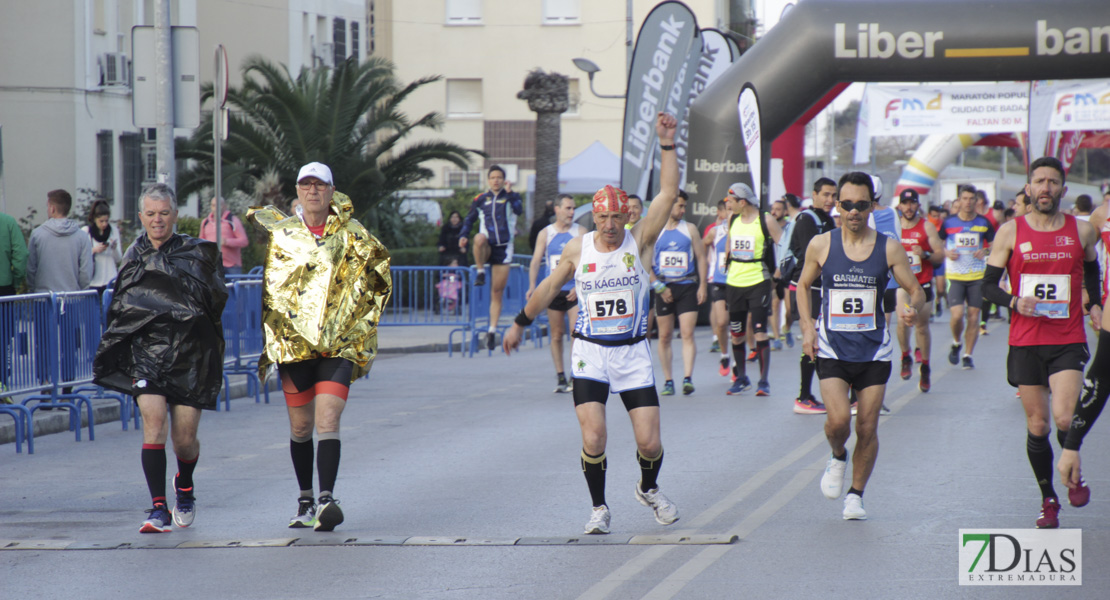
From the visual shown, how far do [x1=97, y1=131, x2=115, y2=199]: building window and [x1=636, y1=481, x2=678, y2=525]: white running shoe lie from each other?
24067mm

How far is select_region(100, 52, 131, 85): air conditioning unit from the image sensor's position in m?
28.7

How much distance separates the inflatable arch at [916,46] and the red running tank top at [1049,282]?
39.4 ft

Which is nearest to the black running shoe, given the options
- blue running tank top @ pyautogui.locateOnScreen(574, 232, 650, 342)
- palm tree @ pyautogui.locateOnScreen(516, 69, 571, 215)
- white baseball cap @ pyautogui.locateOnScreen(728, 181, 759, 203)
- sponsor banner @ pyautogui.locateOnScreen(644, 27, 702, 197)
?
blue running tank top @ pyautogui.locateOnScreen(574, 232, 650, 342)

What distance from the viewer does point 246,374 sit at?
14344 mm

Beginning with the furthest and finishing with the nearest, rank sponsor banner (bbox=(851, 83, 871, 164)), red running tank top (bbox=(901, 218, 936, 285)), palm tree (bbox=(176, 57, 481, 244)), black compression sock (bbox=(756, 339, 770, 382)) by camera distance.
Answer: sponsor banner (bbox=(851, 83, 871, 164))
palm tree (bbox=(176, 57, 481, 244))
red running tank top (bbox=(901, 218, 936, 285))
black compression sock (bbox=(756, 339, 770, 382))

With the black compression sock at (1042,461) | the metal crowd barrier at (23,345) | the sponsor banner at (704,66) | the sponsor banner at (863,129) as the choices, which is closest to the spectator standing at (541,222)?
the sponsor banner at (704,66)

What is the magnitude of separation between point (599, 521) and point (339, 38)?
36.5 m

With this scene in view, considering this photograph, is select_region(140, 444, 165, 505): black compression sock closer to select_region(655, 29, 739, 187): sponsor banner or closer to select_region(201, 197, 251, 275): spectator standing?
select_region(201, 197, 251, 275): spectator standing

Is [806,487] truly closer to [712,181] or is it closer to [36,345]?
[36,345]

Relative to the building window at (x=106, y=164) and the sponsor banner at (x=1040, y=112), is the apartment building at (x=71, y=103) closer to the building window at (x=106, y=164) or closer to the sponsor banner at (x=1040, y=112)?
the building window at (x=106, y=164)

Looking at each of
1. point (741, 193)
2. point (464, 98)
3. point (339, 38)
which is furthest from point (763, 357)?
point (464, 98)

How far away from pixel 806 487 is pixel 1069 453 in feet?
6.30

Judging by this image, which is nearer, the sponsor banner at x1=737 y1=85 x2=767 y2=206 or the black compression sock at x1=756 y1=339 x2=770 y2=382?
the black compression sock at x1=756 y1=339 x2=770 y2=382

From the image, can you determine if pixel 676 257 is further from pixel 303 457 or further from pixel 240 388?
pixel 303 457
